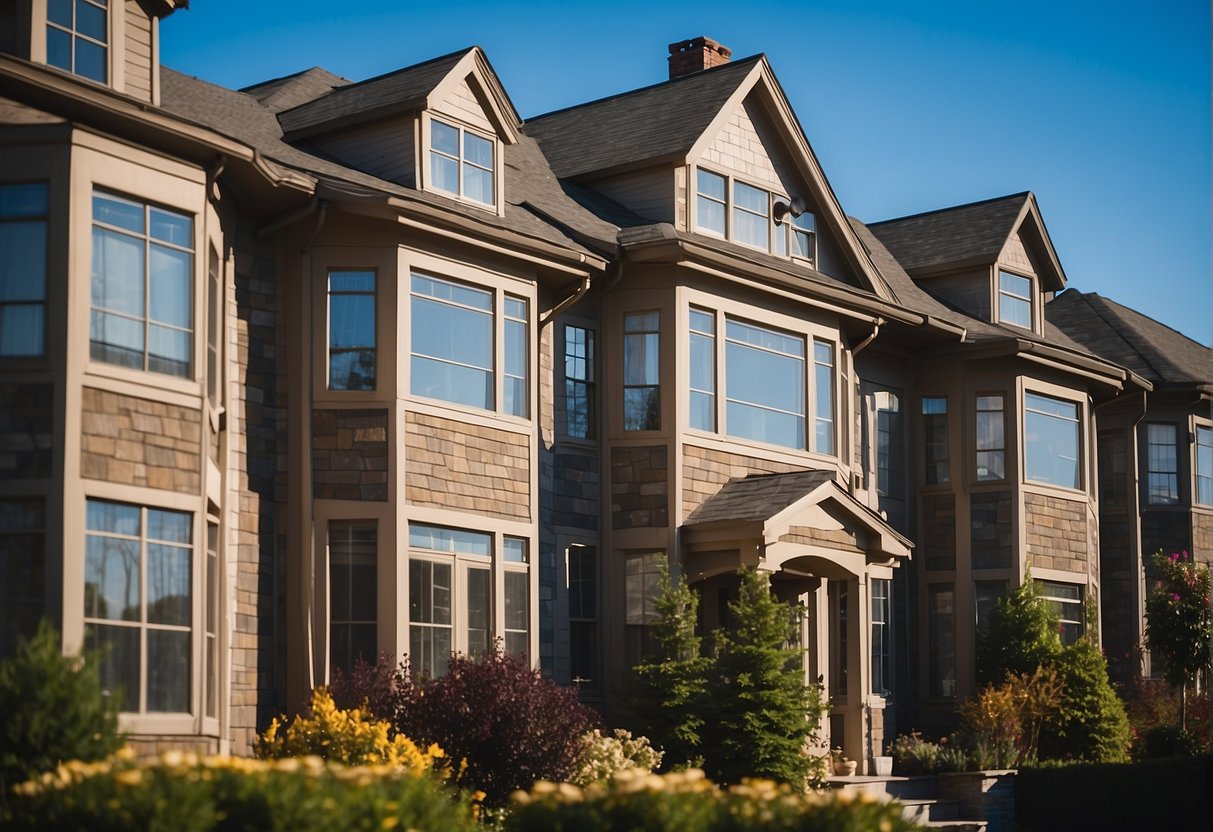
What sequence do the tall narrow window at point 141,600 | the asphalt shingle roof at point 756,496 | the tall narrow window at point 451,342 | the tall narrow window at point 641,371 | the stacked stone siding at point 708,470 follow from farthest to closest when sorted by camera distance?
the tall narrow window at point 641,371
the stacked stone siding at point 708,470
the asphalt shingle roof at point 756,496
the tall narrow window at point 451,342
the tall narrow window at point 141,600

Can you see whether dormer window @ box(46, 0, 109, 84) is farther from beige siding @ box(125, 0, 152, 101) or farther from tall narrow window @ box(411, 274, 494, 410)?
tall narrow window @ box(411, 274, 494, 410)

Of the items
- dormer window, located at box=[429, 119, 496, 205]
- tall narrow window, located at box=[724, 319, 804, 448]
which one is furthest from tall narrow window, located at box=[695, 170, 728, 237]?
dormer window, located at box=[429, 119, 496, 205]

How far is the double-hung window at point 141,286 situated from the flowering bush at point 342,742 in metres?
3.72

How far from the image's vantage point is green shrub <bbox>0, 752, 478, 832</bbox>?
10500mm

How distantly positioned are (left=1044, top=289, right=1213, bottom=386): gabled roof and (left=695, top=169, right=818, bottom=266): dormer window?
34.2 feet

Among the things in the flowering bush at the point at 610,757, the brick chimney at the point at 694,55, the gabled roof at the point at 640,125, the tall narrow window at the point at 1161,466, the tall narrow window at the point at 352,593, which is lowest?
the flowering bush at the point at 610,757

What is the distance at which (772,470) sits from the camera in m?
24.1

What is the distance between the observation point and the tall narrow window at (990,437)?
28109mm

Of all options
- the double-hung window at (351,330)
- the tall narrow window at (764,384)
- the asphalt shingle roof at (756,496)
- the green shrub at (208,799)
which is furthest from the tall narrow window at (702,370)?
the green shrub at (208,799)

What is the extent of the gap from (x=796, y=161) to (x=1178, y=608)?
10.4 metres

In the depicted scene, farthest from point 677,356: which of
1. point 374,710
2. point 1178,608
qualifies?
point 1178,608

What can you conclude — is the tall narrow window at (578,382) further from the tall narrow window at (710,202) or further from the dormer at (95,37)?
the dormer at (95,37)

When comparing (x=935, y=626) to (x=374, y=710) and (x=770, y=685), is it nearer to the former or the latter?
Answer: (x=770, y=685)

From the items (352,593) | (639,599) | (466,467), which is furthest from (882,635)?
(352,593)
